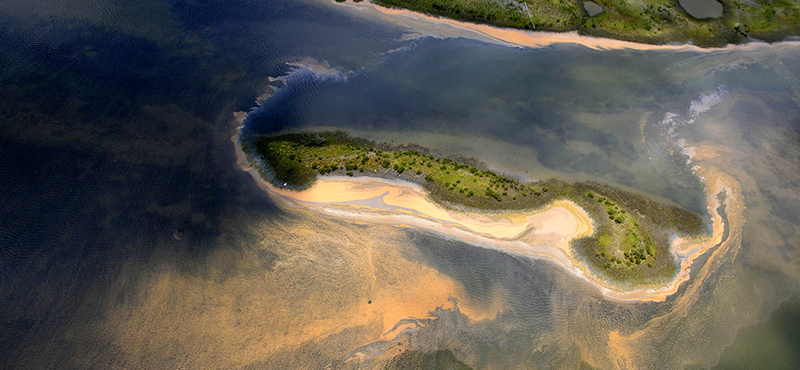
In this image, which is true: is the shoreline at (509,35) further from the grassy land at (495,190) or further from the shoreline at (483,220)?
the shoreline at (483,220)

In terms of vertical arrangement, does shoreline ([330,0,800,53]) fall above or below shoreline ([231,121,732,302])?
above

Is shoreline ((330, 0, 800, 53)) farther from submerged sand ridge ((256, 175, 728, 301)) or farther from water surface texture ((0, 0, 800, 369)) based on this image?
submerged sand ridge ((256, 175, 728, 301))

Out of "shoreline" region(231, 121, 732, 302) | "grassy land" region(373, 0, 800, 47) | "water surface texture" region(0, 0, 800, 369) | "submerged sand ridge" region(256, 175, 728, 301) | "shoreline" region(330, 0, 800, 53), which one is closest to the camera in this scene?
"water surface texture" region(0, 0, 800, 369)

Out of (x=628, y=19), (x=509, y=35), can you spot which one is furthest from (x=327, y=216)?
(x=628, y=19)

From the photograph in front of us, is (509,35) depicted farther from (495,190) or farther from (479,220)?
(479,220)

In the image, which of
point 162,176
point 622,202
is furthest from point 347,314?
point 622,202

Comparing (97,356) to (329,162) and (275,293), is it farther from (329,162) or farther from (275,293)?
(329,162)

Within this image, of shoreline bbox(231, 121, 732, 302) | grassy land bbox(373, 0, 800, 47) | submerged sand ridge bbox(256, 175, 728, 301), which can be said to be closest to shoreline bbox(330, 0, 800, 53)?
grassy land bbox(373, 0, 800, 47)
